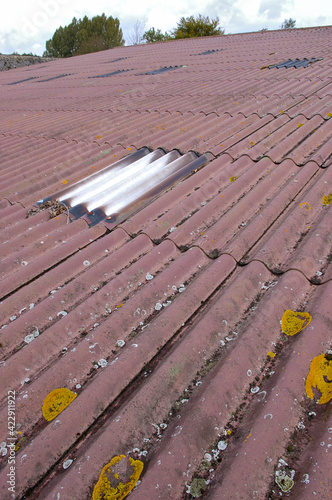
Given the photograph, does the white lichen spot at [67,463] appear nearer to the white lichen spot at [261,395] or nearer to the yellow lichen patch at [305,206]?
the white lichen spot at [261,395]

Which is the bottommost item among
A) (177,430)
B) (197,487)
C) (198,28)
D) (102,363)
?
(197,487)

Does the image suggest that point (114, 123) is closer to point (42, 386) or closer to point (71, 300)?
point (71, 300)

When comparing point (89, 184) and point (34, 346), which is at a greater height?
point (89, 184)

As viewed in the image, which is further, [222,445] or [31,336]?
[31,336]

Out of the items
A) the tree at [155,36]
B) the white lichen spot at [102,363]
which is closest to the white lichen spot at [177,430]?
the white lichen spot at [102,363]

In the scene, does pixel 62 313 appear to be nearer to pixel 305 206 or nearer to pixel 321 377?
pixel 321 377

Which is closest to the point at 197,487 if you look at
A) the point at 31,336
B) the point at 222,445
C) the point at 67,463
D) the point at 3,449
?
the point at 222,445

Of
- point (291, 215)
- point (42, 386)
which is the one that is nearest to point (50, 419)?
point (42, 386)
